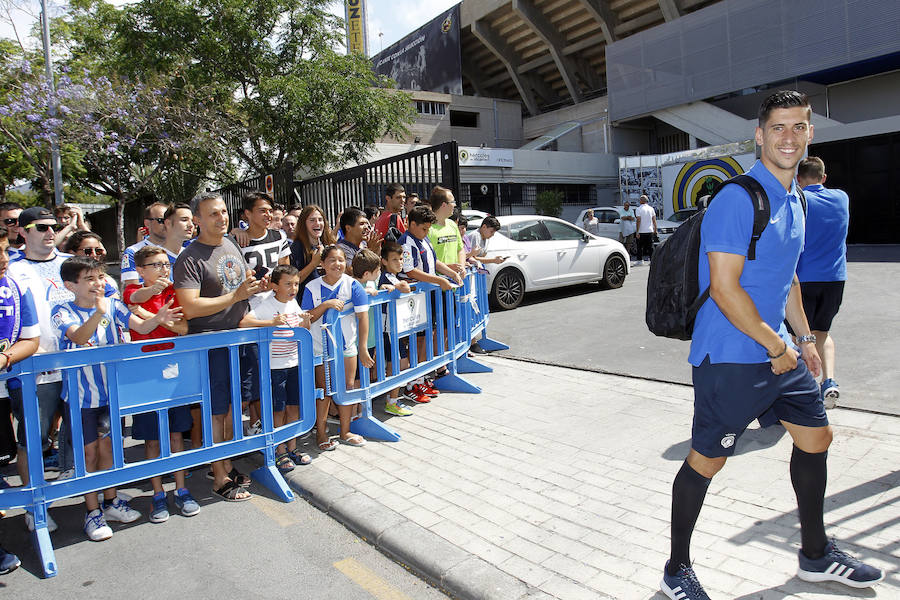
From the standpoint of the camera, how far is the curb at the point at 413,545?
295 cm

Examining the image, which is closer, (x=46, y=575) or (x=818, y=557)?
(x=818, y=557)

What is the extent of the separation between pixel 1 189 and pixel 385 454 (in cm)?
2345

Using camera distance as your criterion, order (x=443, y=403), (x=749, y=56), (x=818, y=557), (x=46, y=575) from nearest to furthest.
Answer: (x=818, y=557) < (x=46, y=575) < (x=443, y=403) < (x=749, y=56)


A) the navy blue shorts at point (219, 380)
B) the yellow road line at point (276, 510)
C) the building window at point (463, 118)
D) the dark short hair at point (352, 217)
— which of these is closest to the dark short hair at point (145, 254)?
the navy blue shorts at point (219, 380)

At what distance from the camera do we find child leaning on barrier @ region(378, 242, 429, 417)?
5562 mm

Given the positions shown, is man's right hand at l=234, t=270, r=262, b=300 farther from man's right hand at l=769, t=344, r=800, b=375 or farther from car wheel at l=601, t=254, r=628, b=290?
car wheel at l=601, t=254, r=628, b=290

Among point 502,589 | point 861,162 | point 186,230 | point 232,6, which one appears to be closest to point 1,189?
point 232,6

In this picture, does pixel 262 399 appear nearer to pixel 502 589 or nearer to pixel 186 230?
pixel 186 230

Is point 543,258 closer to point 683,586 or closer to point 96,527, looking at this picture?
point 96,527

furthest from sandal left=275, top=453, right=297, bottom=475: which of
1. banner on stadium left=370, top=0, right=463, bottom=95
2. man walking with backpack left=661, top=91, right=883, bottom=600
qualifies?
banner on stadium left=370, top=0, right=463, bottom=95

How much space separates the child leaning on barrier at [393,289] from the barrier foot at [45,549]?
275cm

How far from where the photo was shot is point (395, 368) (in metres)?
5.52

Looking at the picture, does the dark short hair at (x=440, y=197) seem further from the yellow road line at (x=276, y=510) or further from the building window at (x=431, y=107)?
the building window at (x=431, y=107)

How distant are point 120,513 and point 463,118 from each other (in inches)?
1728
